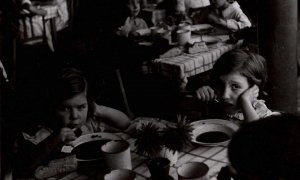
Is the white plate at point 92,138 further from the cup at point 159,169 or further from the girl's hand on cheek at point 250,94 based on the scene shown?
the girl's hand on cheek at point 250,94

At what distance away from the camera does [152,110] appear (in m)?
5.02

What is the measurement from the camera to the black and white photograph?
5.55 feet

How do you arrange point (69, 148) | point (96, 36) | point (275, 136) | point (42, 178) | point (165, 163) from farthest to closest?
point (96, 36)
point (69, 148)
point (42, 178)
point (165, 163)
point (275, 136)

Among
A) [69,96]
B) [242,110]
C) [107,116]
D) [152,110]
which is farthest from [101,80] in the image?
[242,110]

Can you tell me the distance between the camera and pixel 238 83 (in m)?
2.55

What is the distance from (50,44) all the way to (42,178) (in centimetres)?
467

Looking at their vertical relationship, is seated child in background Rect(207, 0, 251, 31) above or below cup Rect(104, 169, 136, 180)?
above

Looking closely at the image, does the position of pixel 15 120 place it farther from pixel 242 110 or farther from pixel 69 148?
pixel 242 110

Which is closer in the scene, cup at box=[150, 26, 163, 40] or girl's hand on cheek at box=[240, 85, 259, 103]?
girl's hand on cheek at box=[240, 85, 259, 103]

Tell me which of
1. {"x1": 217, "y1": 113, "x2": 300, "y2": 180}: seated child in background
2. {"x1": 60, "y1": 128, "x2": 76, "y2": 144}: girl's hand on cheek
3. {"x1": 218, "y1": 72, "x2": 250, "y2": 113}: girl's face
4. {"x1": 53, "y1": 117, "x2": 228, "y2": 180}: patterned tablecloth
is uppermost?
{"x1": 217, "y1": 113, "x2": 300, "y2": 180}: seated child in background

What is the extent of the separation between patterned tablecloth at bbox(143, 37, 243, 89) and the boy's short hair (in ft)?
8.04

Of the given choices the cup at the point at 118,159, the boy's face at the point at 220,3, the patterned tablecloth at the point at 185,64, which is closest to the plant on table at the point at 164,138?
the cup at the point at 118,159

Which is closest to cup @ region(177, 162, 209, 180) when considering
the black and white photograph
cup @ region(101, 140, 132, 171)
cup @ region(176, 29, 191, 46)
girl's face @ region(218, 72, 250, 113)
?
the black and white photograph

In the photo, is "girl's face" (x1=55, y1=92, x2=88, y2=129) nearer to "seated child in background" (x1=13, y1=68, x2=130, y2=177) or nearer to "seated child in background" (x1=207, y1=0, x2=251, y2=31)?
"seated child in background" (x1=13, y1=68, x2=130, y2=177)
